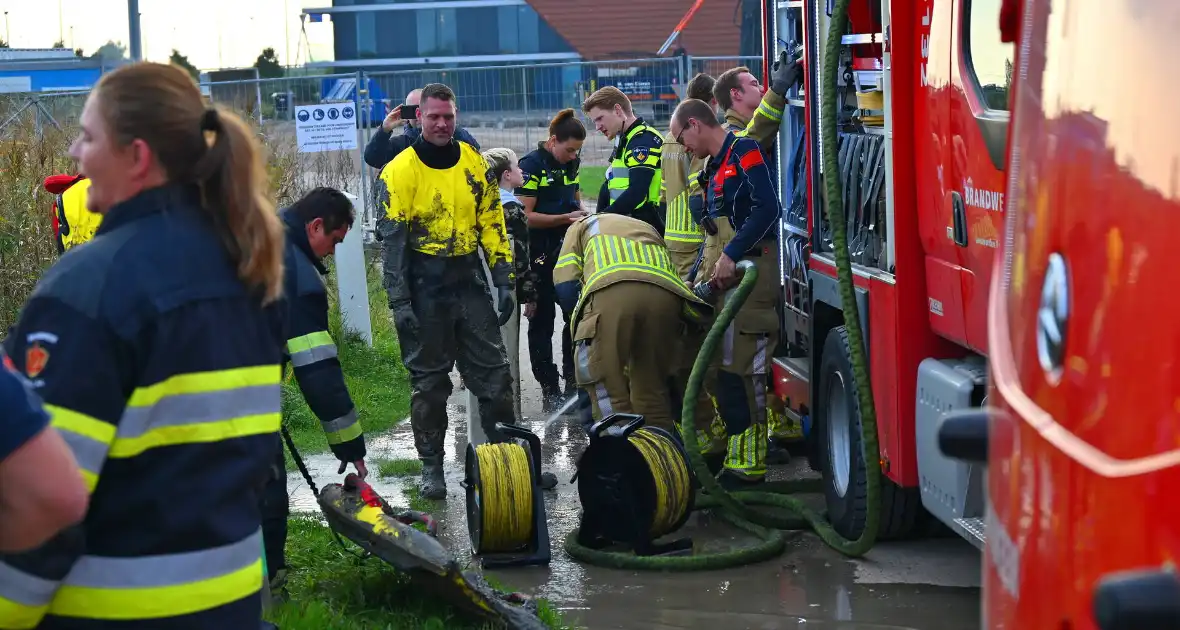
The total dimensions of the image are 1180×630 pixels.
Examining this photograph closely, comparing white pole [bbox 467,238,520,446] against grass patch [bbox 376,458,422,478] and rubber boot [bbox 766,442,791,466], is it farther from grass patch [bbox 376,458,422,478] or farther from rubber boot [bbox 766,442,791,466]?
rubber boot [bbox 766,442,791,466]

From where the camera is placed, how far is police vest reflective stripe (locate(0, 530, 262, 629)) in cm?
227

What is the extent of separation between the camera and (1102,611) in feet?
5.00

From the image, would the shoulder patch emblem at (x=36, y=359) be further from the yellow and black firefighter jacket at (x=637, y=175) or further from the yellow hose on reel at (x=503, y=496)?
the yellow and black firefighter jacket at (x=637, y=175)

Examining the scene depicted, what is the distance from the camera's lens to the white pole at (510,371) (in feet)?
25.3

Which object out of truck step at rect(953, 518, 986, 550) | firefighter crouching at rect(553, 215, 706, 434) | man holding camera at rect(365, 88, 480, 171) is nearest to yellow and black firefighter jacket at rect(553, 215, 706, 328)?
firefighter crouching at rect(553, 215, 706, 434)

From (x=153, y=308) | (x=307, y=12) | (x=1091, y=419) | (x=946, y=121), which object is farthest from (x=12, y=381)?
(x=307, y=12)

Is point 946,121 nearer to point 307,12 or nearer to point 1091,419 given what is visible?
point 1091,419

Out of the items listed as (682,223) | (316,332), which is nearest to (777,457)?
(682,223)

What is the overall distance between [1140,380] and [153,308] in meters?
1.49

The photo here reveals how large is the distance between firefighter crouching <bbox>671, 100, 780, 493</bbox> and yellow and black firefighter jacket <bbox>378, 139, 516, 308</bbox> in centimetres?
105

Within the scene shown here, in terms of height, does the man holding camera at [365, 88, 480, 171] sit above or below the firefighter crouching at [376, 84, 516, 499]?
above

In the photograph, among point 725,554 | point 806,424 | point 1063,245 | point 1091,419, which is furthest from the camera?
point 806,424

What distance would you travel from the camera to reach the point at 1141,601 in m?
1.47

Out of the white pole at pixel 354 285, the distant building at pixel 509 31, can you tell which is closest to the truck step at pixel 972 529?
the white pole at pixel 354 285
